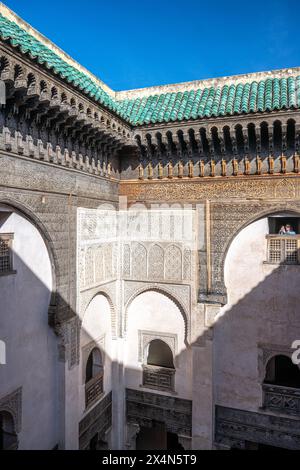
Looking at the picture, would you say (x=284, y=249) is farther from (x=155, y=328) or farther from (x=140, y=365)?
(x=140, y=365)

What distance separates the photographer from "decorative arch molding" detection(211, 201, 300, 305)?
16.6 feet

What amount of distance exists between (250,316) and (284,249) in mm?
1096

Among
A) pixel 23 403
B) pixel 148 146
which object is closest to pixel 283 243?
pixel 148 146

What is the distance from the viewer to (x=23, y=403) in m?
3.89

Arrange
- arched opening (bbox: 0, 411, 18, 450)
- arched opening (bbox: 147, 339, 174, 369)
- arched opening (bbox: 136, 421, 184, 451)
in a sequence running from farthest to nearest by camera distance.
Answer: arched opening (bbox: 136, 421, 184, 451), arched opening (bbox: 147, 339, 174, 369), arched opening (bbox: 0, 411, 18, 450)

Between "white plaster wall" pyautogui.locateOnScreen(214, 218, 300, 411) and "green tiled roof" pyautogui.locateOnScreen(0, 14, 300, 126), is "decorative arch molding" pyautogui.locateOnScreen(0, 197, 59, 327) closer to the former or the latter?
"green tiled roof" pyautogui.locateOnScreen(0, 14, 300, 126)

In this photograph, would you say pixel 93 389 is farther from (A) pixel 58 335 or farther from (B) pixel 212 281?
(B) pixel 212 281

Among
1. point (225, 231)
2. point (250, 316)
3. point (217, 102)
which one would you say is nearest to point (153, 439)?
point (250, 316)

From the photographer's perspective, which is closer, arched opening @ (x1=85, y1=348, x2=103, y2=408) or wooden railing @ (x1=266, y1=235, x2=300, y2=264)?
wooden railing @ (x1=266, y1=235, x2=300, y2=264)

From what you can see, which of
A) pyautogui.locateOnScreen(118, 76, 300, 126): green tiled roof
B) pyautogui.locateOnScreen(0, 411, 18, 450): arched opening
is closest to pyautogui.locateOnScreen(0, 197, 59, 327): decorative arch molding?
pyautogui.locateOnScreen(0, 411, 18, 450): arched opening

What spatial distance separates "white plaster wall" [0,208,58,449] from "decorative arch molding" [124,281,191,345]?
1.62 metres

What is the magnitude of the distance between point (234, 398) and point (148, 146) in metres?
4.03

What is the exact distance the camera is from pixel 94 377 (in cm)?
532

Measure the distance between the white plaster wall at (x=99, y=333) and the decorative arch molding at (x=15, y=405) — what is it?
1135mm
